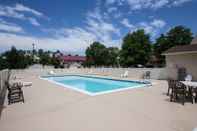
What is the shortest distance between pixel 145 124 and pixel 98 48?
3357 centimetres

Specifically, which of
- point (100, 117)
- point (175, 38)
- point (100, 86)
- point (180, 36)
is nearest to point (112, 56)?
point (175, 38)

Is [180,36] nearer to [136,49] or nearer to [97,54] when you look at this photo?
[136,49]

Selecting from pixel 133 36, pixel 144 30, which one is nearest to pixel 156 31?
pixel 144 30

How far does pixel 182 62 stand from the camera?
13.2 meters

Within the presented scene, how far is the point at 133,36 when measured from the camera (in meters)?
29.9

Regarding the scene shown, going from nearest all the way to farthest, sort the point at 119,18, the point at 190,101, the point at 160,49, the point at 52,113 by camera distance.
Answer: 1. the point at 52,113
2. the point at 190,101
3. the point at 119,18
4. the point at 160,49

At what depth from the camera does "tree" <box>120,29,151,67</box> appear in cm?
2892

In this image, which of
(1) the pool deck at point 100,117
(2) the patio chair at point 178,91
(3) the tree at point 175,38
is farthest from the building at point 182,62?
(3) the tree at point 175,38

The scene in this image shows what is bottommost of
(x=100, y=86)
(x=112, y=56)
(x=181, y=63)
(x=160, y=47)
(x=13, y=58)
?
(x=100, y=86)

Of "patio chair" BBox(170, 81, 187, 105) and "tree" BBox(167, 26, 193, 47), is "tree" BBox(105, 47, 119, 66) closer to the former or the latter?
"tree" BBox(167, 26, 193, 47)

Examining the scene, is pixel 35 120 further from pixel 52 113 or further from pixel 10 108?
pixel 10 108

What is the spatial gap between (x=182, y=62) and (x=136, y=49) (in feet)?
52.5

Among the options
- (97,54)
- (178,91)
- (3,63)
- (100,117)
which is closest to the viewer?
(100,117)

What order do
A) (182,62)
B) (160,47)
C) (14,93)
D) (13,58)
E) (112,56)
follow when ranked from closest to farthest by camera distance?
(14,93)
(182,62)
(13,58)
(160,47)
(112,56)
